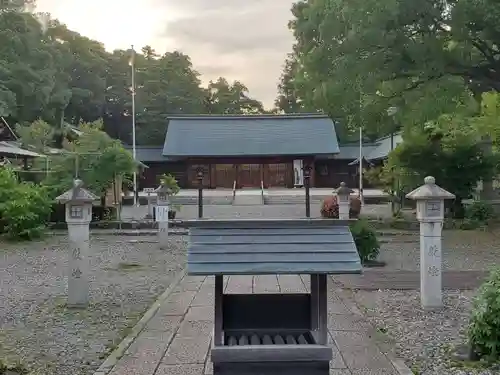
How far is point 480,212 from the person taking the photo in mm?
17234

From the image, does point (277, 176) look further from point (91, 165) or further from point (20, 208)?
point (20, 208)

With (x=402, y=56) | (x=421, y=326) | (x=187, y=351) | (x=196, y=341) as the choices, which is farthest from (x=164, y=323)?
(x=402, y=56)

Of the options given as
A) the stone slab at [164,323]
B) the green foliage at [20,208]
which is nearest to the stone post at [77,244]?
the stone slab at [164,323]

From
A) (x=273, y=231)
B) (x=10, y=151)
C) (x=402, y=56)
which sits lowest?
(x=273, y=231)

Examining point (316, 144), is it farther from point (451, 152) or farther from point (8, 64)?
point (8, 64)

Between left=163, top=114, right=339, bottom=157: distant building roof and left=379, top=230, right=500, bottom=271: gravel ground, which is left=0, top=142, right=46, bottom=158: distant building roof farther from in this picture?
left=379, top=230, right=500, bottom=271: gravel ground

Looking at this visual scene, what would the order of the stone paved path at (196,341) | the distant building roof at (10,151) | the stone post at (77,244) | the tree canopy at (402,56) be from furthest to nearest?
the distant building roof at (10,151), the tree canopy at (402,56), the stone post at (77,244), the stone paved path at (196,341)

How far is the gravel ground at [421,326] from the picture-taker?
4719mm

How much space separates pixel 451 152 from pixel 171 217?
30.5 feet

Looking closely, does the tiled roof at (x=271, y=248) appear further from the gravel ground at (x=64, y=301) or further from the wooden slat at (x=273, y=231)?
the gravel ground at (x=64, y=301)

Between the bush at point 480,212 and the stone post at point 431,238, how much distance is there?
1107 cm

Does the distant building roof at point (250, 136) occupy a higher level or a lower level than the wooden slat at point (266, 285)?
higher

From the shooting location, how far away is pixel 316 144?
83.2ft

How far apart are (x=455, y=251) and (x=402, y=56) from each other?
4.41 m
